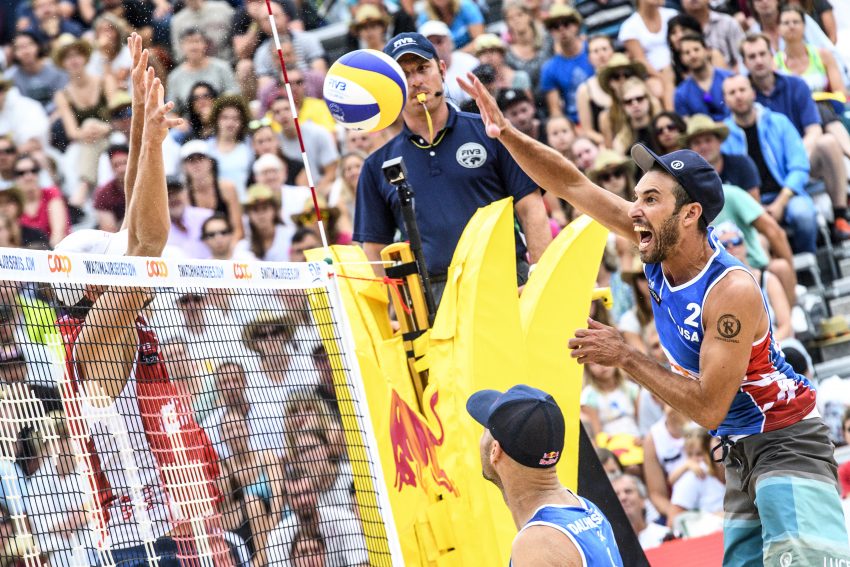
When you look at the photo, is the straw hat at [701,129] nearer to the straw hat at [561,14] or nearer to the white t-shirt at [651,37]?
the white t-shirt at [651,37]

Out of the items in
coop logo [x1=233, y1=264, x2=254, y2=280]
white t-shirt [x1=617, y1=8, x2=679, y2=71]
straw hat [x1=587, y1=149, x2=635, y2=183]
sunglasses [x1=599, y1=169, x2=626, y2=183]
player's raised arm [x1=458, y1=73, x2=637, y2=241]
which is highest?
player's raised arm [x1=458, y1=73, x2=637, y2=241]

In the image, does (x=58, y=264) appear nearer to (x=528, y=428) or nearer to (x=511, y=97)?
(x=528, y=428)

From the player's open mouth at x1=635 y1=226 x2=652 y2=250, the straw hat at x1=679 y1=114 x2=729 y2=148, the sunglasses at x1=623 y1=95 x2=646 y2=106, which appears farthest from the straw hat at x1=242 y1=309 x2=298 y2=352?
the sunglasses at x1=623 y1=95 x2=646 y2=106

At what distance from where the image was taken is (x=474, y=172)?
604 cm

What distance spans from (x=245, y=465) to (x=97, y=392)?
113cm

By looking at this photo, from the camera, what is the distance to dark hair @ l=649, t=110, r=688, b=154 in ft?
34.1

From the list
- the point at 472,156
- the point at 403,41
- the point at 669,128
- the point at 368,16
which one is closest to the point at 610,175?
the point at 669,128

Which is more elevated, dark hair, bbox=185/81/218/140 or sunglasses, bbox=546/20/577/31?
sunglasses, bbox=546/20/577/31

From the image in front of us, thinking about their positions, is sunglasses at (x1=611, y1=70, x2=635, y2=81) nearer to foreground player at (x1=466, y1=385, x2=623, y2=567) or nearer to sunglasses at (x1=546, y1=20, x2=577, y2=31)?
sunglasses at (x1=546, y1=20, x2=577, y2=31)

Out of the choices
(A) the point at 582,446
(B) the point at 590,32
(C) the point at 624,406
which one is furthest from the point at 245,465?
(B) the point at 590,32

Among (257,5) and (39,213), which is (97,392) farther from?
(257,5)

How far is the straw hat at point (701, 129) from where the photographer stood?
33.5 ft

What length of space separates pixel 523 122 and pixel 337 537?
5.61 metres

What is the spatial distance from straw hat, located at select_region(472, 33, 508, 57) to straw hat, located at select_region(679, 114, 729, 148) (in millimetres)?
1965
